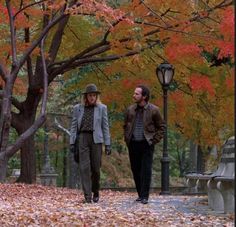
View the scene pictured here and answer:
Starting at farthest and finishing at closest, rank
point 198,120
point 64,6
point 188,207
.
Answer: point 198,120
point 64,6
point 188,207

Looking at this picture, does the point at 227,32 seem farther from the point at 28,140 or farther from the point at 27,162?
the point at 27,162

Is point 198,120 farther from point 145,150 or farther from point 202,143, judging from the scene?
point 145,150

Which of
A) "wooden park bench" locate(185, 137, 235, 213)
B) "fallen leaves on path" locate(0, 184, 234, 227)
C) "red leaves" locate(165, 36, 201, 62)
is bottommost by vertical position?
"fallen leaves on path" locate(0, 184, 234, 227)

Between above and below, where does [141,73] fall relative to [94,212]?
above

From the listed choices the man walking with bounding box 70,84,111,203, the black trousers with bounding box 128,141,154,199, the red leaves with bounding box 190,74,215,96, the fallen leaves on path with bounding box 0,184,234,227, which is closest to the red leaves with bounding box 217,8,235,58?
the black trousers with bounding box 128,141,154,199

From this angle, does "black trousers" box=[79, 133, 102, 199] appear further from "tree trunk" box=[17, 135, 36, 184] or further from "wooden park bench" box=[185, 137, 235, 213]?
"tree trunk" box=[17, 135, 36, 184]

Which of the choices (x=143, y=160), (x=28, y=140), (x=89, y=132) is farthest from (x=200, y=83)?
(x=89, y=132)

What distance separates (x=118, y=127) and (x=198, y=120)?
2.76m

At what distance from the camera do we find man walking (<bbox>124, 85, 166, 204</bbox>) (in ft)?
33.0

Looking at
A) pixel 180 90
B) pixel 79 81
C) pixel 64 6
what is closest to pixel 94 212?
pixel 64 6

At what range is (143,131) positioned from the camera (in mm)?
10055

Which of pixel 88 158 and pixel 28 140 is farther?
pixel 28 140

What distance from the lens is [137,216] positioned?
8172 millimetres

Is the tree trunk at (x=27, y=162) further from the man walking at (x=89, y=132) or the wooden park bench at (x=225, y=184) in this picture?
the wooden park bench at (x=225, y=184)
